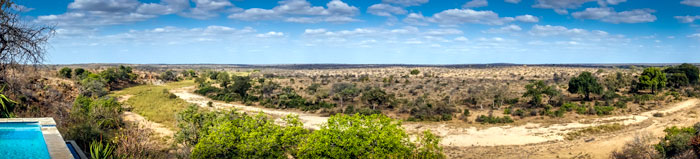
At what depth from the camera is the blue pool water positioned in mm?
11438

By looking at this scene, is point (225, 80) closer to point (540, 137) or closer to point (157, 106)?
point (157, 106)

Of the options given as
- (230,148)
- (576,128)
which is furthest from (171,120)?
(576,128)

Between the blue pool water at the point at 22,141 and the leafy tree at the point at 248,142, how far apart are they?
4370mm

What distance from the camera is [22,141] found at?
12.8m

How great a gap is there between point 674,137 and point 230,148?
20644mm

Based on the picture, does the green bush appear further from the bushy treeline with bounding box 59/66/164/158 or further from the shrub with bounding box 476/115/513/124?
the bushy treeline with bounding box 59/66/164/158

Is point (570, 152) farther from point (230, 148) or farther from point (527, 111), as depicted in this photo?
point (230, 148)

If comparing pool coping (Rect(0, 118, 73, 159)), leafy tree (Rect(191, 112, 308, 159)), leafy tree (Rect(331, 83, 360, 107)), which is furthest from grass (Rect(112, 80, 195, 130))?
leafy tree (Rect(331, 83, 360, 107))

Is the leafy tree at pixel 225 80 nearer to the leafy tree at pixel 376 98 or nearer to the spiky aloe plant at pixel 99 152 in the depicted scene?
the leafy tree at pixel 376 98

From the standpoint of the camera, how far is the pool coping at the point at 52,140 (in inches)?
389

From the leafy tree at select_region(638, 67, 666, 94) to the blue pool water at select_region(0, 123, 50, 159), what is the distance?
170ft

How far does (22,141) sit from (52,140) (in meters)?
2.27

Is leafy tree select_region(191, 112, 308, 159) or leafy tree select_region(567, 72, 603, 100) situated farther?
leafy tree select_region(567, 72, 603, 100)

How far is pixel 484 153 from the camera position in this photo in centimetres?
2295
